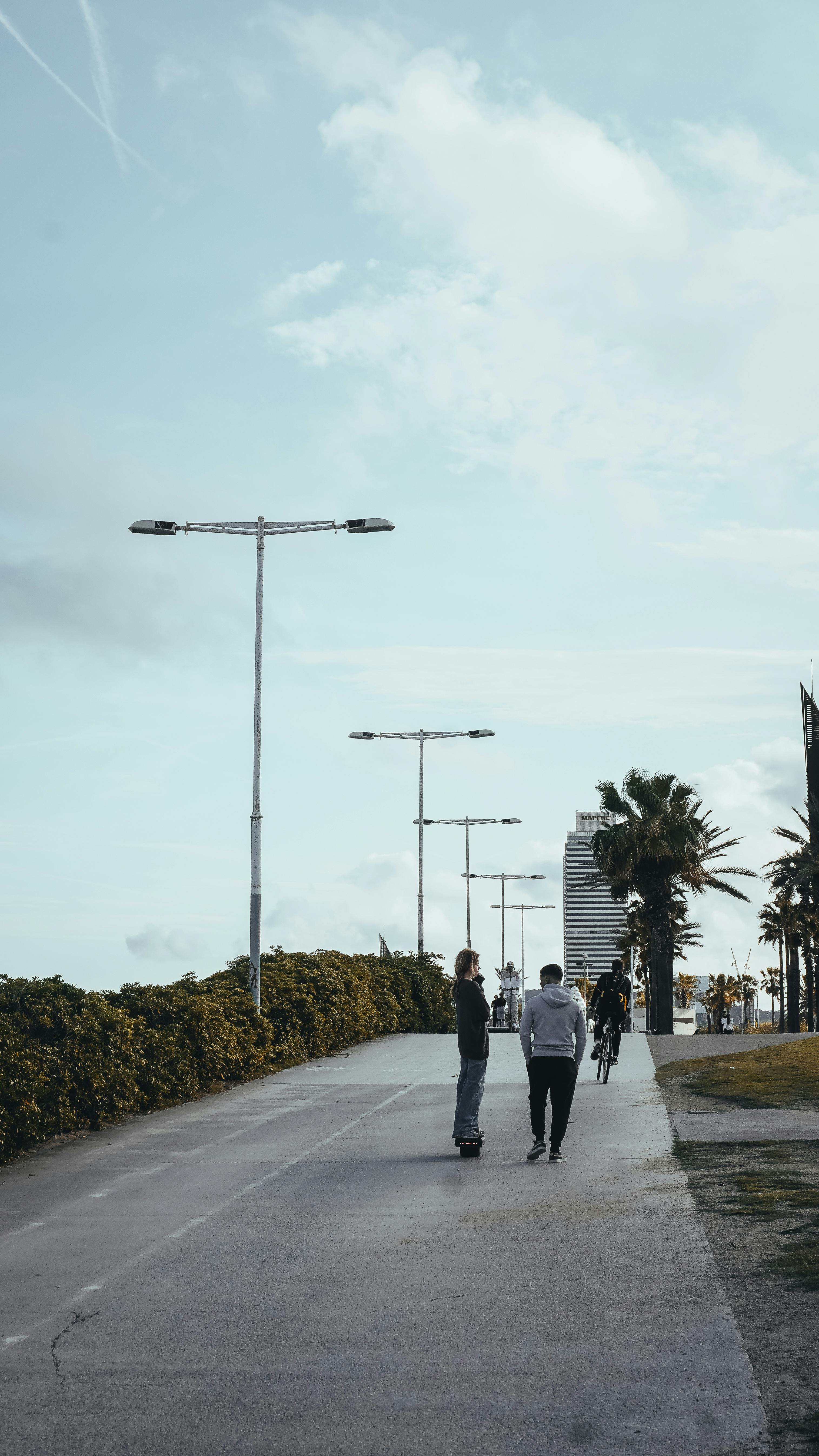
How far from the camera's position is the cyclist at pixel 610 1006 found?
20234mm

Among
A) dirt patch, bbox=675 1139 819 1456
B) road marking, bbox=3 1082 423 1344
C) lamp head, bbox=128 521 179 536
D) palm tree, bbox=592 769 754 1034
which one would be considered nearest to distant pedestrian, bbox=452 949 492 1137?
road marking, bbox=3 1082 423 1344

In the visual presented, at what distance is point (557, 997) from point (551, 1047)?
43 cm

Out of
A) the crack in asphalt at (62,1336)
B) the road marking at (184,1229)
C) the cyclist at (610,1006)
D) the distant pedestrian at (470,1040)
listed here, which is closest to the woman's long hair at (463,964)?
the distant pedestrian at (470,1040)

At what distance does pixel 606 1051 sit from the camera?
65.3ft

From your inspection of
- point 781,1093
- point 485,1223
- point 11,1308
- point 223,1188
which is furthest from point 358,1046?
point 11,1308

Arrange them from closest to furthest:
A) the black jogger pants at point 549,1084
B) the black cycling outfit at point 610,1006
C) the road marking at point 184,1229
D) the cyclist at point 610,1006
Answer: the road marking at point 184,1229
the black jogger pants at point 549,1084
the cyclist at point 610,1006
the black cycling outfit at point 610,1006

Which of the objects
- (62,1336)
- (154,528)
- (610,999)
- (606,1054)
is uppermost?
(154,528)

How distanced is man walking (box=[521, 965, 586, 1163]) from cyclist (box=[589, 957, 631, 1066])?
7.15 meters

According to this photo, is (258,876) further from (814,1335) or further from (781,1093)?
(814,1335)

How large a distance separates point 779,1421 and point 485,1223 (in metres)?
4.27

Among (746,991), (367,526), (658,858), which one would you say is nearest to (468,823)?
(658,858)

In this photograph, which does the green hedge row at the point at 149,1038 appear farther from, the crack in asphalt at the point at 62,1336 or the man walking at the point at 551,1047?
the crack in asphalt at the point at 62,1336

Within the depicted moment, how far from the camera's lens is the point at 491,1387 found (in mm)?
5562

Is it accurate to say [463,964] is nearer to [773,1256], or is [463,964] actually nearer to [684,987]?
[773,1256]
